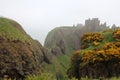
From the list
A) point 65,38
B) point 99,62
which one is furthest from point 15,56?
point 65,38

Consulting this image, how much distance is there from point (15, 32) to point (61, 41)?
52277mm

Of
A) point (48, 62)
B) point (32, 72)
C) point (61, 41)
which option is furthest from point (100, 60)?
point (61, 41)

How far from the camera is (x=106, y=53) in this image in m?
55.6

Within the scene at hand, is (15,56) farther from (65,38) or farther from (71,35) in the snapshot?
(71,35)

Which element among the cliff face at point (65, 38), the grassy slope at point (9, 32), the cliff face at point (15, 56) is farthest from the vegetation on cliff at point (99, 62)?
the cliff face at point (65, 38)

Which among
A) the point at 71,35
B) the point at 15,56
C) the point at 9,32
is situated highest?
the point at 71,35

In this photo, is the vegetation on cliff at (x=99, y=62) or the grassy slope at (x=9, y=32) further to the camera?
the grassy slope at (x=9, y=32)

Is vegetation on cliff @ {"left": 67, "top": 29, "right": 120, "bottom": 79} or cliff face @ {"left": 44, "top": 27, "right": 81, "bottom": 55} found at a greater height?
cliff face @ {"left": 44, "top": 27, "right": 81, "bottom": 55}

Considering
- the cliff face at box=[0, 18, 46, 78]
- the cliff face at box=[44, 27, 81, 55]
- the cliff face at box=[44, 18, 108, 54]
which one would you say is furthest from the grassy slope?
the cliff face at box=[44, 18, 108, 54]

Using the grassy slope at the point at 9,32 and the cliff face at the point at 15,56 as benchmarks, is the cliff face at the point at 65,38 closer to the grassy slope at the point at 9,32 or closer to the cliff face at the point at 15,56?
the grassy slope at the point at 9,32

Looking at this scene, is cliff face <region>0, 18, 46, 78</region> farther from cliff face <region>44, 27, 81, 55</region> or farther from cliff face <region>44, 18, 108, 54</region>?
cliff face <region>44, 18, 108, 54</region>

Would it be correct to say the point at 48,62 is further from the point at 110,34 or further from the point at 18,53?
the point at 18,53

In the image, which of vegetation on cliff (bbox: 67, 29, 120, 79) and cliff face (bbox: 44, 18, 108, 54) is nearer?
vegetation on cliff (bbox: 67, 29, 120, 79)

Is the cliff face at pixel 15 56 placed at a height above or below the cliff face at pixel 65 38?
below
